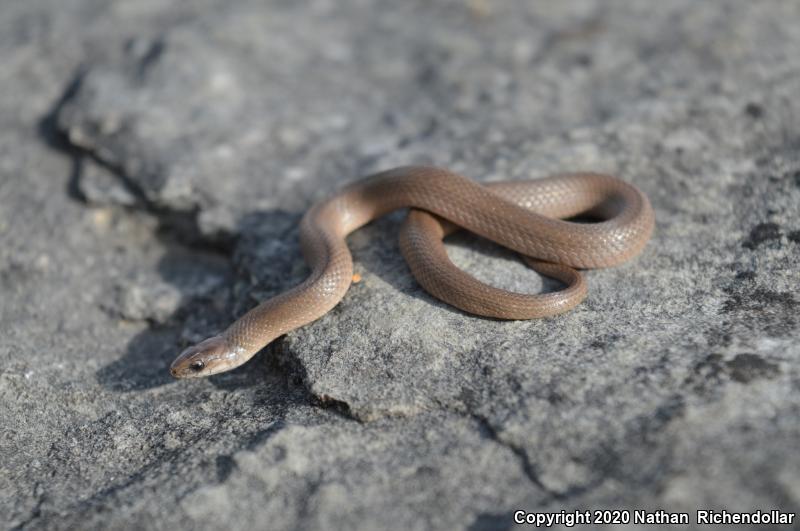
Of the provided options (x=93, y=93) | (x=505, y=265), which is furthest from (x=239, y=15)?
(x=505, y=265)

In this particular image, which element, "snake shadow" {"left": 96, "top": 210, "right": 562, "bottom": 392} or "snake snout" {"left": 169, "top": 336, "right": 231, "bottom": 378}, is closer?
"snake snout" {"left": 169, "top": 336, "right": 231, "bottom": 378}

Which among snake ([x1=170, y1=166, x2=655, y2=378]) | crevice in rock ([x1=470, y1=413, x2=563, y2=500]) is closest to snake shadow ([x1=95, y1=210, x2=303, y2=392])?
snake ([x1=170, y1=166, x2=655, y2=378])

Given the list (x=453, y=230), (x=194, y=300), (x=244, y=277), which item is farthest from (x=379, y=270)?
(x=194, y=300)

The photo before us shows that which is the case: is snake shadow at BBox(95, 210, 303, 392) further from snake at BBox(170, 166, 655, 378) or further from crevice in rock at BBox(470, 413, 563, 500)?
crevice in rock at BBox(470, 413, 563, 500)

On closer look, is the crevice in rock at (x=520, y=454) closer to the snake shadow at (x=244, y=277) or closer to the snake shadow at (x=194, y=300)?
the snake shadow at (x=244, y=277)

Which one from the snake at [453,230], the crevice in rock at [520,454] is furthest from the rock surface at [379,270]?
the snake at [453,230]

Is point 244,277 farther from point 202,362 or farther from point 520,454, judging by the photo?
point 520,454
